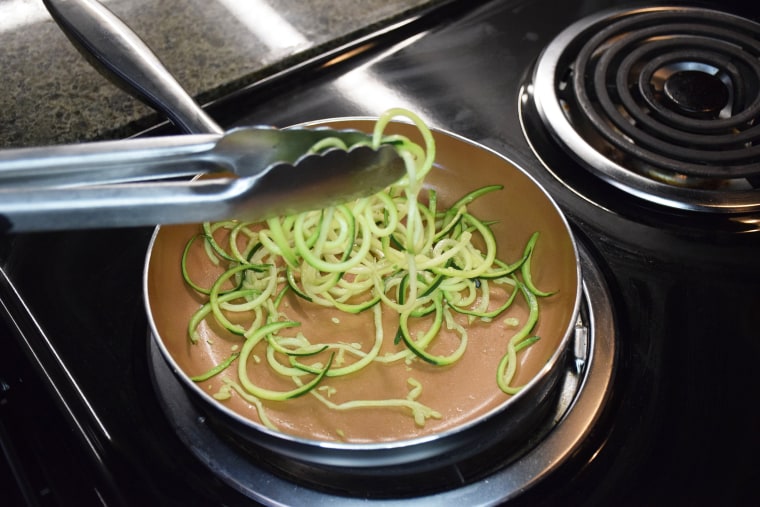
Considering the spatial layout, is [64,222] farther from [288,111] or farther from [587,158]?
[587,158]

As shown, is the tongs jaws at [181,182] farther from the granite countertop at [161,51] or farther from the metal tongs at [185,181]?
the granite countertop at [161,51]

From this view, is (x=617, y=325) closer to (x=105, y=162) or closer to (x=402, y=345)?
(x=402, y=345)

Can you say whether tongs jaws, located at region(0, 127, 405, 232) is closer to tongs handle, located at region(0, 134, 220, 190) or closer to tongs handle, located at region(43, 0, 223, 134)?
tongs handle, located at region(0, 134, 220, 190)

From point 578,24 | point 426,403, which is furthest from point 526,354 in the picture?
point 578,24

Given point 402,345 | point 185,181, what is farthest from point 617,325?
point 185,181

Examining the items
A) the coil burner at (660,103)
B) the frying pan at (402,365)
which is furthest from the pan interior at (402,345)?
the coil burner at (660,103)

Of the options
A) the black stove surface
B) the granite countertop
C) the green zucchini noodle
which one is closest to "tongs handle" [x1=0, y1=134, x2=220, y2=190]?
the green zucchini noodle
